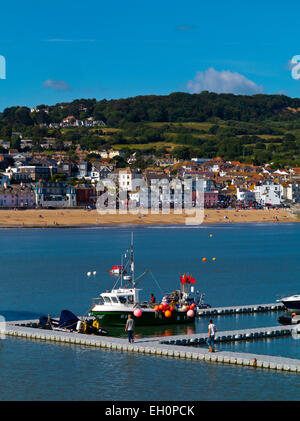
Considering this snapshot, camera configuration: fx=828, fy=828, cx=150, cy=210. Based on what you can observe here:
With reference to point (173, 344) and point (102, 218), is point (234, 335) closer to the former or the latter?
point (173, 344)

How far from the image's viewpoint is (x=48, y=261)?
66.5 meters

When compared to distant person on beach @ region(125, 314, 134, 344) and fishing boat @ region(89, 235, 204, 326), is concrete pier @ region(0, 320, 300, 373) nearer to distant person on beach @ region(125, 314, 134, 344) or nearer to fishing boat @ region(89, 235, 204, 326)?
distant person on beach @ region(125, 314, 134, 344)

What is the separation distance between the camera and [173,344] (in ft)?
93.1

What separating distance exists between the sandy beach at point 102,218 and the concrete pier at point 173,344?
277 feet

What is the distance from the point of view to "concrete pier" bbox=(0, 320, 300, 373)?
24.5 metres

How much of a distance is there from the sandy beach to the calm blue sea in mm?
11470

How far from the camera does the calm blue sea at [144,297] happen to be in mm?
22719

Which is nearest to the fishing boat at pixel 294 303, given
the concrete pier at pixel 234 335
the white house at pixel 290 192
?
the concrete pier at pixel 234 335

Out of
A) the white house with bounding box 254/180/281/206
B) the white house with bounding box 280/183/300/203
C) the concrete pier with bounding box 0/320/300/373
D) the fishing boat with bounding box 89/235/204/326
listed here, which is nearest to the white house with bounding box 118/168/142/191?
the white house with bounding box 254/180/281/206

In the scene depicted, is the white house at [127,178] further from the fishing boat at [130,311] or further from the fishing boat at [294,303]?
the fishing boat at [130,311]

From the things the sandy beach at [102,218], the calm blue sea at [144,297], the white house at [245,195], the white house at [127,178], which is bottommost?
the calm blue sea at [144,297]
